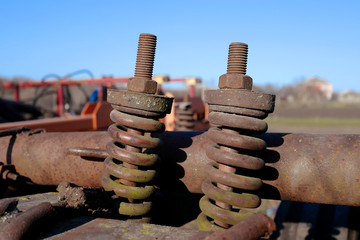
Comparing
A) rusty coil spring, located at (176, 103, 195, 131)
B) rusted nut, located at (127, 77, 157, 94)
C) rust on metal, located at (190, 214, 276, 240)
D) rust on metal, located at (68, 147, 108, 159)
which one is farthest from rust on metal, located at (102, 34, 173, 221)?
rusty coil spring, located at (176, 103, 195, 131)

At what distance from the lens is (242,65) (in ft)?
Answer: 4.29

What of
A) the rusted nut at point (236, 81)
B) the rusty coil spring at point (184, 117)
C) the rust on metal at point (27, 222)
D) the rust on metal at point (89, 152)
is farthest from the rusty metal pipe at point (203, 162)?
the rusty coil spring at point (184, 117)

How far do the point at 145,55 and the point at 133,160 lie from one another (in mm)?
419

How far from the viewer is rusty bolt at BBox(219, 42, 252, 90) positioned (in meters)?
1.27

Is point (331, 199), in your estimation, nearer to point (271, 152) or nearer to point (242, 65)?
point (271, 152)

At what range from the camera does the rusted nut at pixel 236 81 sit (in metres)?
1.25

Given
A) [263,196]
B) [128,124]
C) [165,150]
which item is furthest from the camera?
[165,150]

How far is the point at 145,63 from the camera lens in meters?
1.42

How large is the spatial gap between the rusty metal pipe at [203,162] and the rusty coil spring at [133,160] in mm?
202

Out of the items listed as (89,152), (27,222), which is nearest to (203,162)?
(89,152)

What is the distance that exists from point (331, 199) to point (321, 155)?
174 millimetres

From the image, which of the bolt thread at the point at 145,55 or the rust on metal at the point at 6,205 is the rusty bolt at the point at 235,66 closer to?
the bolt thread at the point at 145,55

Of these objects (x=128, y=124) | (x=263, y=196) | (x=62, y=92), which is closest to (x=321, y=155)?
(x=263, y=196)

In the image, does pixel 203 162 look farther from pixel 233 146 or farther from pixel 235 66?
pixel 235 66
